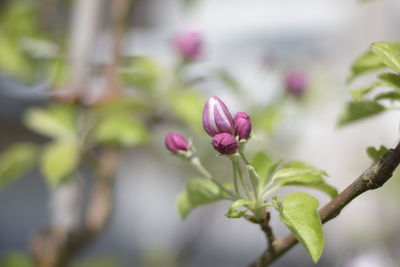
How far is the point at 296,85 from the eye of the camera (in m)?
1.29

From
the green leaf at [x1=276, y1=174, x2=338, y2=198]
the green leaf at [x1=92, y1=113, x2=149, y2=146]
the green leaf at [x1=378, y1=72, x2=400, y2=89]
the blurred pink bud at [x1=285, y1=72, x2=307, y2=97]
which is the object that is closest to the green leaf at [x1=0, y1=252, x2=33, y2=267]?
the green leaf at [x1=92, y1=113, x2=149, y2=146]

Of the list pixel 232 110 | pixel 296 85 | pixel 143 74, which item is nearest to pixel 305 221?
pixel 143 74

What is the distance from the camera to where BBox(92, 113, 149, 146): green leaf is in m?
1.03

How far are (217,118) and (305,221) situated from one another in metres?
0.12

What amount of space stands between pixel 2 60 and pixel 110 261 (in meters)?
0.54

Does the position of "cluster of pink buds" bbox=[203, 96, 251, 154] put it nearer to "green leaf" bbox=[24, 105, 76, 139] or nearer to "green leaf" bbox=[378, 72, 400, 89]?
"green leaf" bbox=[378, 72, 400, 89]

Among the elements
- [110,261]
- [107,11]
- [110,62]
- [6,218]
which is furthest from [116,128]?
[6,218]

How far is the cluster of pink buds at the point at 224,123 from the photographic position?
525mm

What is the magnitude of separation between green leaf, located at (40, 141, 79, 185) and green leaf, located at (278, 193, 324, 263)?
55 cm

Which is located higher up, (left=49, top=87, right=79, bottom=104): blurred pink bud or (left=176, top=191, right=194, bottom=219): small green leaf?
(left=176, top=191, right=194, bottom=219): small green leaf

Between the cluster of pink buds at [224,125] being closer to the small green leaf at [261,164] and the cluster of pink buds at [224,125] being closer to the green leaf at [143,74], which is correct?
the small green leaf at [261,164]

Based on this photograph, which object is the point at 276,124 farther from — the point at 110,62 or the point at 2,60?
the point at 2,60

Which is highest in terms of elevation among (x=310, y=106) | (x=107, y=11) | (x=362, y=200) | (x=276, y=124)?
(x=276, y=124)

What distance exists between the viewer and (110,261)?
147cm
